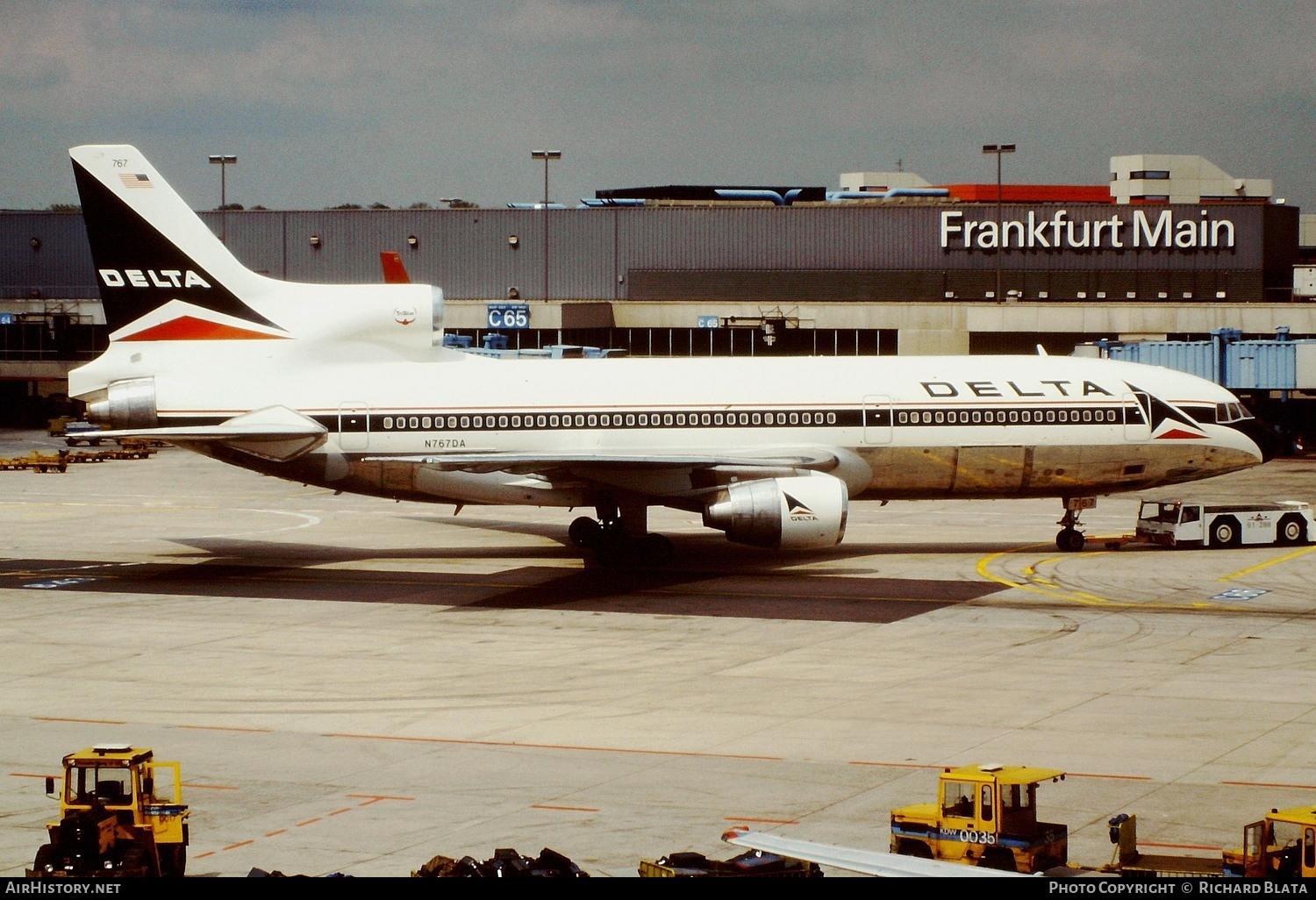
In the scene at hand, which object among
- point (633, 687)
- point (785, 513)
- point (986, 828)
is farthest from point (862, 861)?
point (785, 513)

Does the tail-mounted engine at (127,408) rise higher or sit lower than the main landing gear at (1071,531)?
higher

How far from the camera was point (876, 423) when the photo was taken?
46406 mm

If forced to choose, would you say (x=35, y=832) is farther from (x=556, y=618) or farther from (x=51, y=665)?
(x=556, y=618)

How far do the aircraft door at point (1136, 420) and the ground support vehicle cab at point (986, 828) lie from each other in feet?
100

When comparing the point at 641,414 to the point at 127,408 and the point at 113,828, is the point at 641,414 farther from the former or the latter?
the point at 113,828

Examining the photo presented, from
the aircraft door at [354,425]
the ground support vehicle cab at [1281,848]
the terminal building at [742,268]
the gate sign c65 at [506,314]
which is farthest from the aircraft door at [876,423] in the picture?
the gate sign c65 at [506,314]

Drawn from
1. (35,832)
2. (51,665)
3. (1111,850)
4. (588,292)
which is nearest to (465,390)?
(51,665)

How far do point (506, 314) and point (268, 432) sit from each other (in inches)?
2690

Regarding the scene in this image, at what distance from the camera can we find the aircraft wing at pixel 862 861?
45.3 ft

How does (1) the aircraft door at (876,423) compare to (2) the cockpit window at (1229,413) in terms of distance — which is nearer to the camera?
(1) the aircraft door at (876,423)

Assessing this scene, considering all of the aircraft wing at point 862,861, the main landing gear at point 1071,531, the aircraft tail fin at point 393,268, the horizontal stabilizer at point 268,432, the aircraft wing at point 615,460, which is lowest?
the aircraft wing at point 862,861

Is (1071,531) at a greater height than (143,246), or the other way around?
(143,246)

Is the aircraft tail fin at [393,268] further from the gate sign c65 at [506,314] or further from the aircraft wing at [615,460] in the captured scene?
the aircraft wing at [615,460]

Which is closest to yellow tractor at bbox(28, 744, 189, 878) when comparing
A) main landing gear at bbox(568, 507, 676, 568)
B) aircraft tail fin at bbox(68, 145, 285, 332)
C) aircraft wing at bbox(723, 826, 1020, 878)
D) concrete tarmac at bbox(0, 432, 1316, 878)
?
concrete tarmac at bbox(0, 432, 1316, 878)
